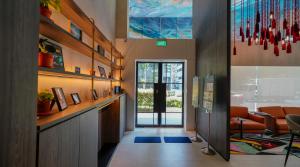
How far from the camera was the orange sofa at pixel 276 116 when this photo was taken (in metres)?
5.59

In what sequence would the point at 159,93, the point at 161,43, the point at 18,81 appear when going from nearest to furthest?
the point at 18,81, the point at 161,43, the point at 159,93

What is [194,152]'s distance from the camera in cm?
427

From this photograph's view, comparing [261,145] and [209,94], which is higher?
[209,94]

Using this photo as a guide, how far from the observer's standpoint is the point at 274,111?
6316 millimetres

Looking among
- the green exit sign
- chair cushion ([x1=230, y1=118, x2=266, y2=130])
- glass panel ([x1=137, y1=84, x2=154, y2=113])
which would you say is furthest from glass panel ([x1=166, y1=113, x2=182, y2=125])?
the green exit sign

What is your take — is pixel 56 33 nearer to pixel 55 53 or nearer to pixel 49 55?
pixel 55 53

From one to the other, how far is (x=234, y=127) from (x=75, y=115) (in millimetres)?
4985

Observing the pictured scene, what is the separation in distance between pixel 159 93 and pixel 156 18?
2.94 meters

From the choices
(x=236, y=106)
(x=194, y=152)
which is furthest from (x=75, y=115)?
(x=236, y=106)

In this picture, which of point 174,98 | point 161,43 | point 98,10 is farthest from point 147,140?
point 98,10

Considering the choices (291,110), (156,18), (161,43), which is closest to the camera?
(291,110)

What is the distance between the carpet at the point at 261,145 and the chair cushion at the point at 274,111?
847 millimetres

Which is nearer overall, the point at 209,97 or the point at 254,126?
the point at 209,97

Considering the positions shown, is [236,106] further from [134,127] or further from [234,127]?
[134,127]
